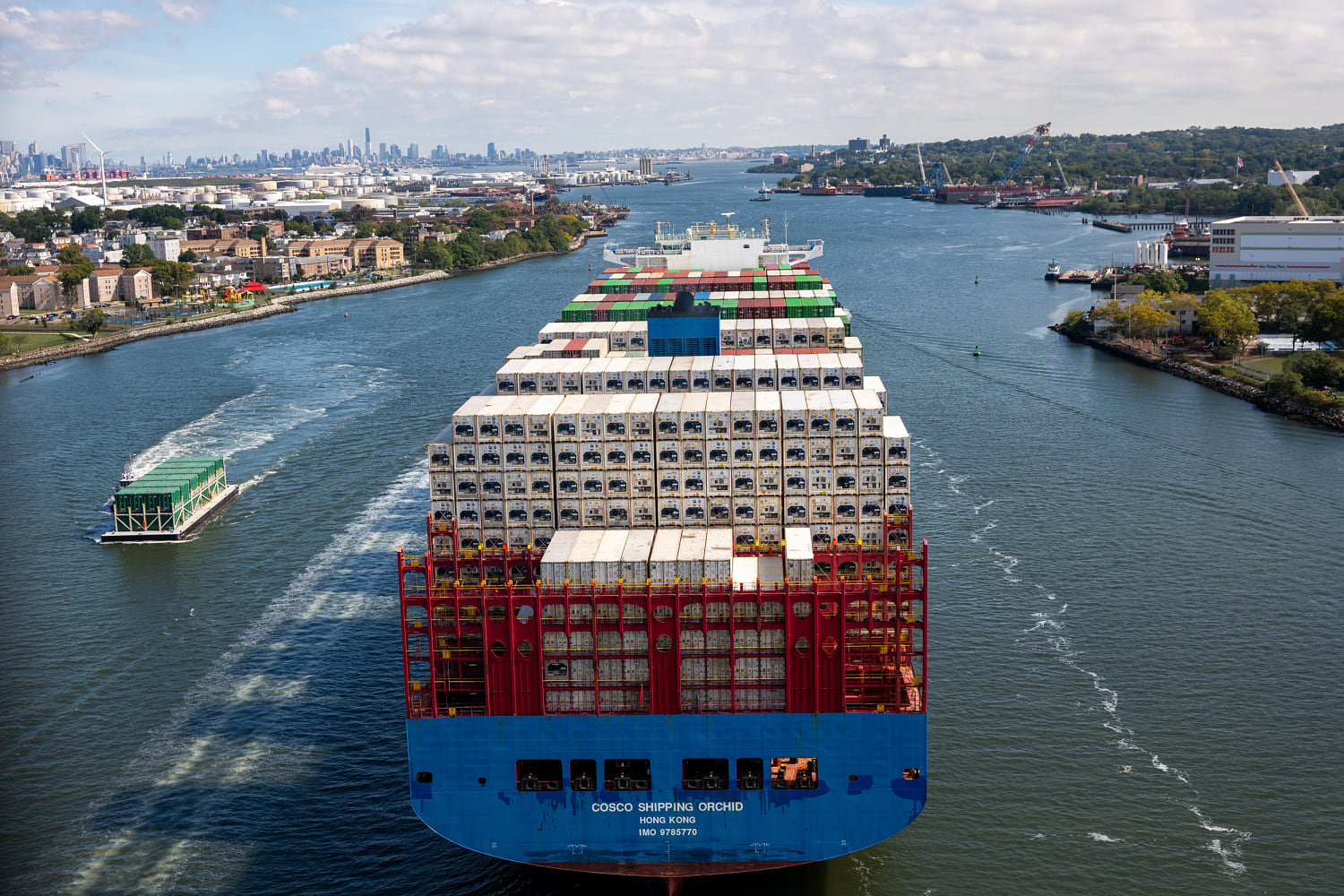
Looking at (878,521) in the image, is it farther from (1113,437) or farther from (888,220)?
(888,220)

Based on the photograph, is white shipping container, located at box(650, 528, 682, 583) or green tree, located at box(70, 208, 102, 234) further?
green tree, located at box(70, 208, 102, 234)

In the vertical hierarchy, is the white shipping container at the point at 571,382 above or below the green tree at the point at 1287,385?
above

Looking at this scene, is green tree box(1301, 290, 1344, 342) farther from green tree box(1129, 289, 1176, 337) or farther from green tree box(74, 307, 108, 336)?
green tree box(74, 307, 108, 336)

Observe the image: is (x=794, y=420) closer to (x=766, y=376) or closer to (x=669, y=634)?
(x=766, y=376)

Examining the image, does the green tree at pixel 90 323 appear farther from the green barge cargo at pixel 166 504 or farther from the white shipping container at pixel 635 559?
the white shipping container at pixel 635 559

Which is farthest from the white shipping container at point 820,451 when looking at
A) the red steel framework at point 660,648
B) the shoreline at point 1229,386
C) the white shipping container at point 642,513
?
the shoreline at point 1229,386

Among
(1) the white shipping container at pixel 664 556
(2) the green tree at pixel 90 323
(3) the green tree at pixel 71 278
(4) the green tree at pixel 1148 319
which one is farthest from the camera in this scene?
(3) the green tree at pixel 71 278

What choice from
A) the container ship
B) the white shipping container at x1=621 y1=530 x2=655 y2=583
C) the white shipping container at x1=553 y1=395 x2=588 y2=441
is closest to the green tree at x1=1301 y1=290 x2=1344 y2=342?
the container ship
